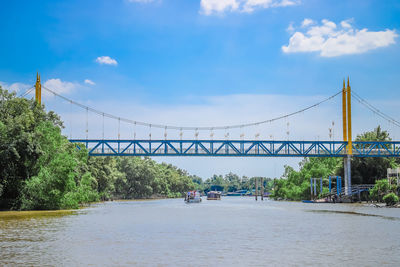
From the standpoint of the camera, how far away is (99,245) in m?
25.1

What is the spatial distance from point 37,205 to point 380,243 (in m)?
39.7

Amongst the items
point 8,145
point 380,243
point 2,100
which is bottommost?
point 380,243

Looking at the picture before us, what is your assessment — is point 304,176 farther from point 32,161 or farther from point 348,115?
point 32,161

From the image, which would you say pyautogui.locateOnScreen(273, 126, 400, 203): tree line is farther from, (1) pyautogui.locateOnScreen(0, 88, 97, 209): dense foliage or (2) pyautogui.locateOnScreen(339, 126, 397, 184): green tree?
(1) pyautogui.locateOnScreen(0, 88, 97, 209): dense foliage

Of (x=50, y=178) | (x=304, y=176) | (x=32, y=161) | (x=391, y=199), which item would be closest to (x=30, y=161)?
(x=32, y=161)

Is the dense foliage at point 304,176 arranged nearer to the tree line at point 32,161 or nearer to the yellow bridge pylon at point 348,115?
the yellow bridge pylon at point 348,115

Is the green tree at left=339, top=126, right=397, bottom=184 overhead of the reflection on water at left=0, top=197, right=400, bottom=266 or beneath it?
overhead

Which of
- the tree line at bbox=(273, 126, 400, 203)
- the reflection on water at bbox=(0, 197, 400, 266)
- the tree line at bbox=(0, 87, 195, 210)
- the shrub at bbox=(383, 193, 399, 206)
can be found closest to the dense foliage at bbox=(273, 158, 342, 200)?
the tree line at bbox=(273, 126, 400, 203)

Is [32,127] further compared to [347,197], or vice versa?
[347,197]

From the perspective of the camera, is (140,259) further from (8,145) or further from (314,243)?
(8,145)

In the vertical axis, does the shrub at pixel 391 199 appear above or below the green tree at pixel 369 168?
below

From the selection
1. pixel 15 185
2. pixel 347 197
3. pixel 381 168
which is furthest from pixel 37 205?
pixel 381 168

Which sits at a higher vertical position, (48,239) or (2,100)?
(2,100)

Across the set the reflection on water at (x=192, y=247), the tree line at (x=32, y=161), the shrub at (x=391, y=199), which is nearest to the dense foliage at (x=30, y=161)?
the tree line at (x=32, y=161)
